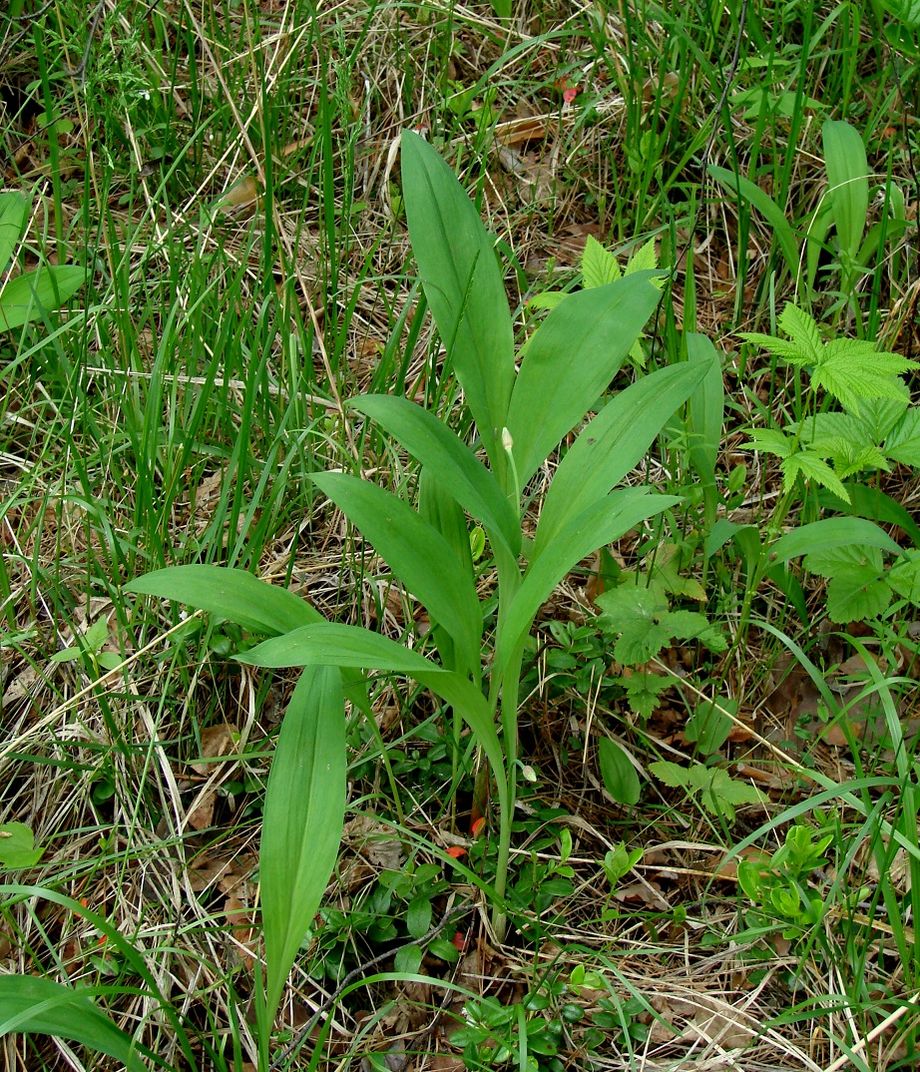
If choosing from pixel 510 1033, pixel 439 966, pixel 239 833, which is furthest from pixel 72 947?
pixel 510 1033

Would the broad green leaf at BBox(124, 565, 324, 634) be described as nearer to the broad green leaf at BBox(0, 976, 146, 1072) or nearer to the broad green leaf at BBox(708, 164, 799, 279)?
the broad green leaf at BBox(0, 976, 146, 1072)

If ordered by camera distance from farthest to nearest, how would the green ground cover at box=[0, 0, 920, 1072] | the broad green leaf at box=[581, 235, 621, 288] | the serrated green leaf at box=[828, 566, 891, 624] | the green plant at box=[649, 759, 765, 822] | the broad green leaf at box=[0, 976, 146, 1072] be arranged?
1. the broad green leaf at box=[581, 235, 621, 288]
2. the serrated green leaf at box=[828, 566, 891, 624]
3. the green plant at box=[649, 759, 765, 822]
4. the green ground cover at box=[0, 0, 920, 1072]
5. the broad green leaf at box=[0, 976, 146, 1072]

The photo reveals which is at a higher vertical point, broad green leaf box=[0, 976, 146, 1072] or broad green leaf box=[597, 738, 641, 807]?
broad green leaf box=[0, 976, 146, 1072]

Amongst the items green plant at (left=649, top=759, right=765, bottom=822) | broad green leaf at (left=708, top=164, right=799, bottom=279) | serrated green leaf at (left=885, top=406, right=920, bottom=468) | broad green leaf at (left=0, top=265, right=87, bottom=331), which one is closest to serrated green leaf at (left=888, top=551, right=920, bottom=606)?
serrated green leaf at (left=885, top=406, right=920, bottom=468)

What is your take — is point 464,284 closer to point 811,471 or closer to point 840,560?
point 811,471

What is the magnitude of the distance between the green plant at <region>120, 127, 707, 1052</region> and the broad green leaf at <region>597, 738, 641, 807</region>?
17 centimetres

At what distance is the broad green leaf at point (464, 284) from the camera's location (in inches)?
60.9

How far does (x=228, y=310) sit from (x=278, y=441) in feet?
1.19

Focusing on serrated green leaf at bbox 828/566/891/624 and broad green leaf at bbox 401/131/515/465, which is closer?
broad green leaf at bbox 401/131/515/465

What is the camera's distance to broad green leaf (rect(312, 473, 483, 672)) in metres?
1.32

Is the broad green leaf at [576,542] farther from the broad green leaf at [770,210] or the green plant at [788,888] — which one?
the broad green leaf at [770,210]

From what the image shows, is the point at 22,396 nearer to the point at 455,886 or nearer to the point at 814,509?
the point at 455,886

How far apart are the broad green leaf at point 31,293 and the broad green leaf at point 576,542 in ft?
4.09

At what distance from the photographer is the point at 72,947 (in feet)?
5.13
